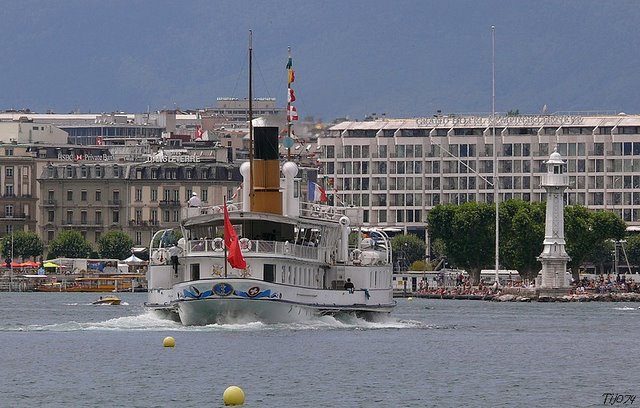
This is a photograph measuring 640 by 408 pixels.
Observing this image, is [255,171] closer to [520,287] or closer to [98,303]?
[98,303]

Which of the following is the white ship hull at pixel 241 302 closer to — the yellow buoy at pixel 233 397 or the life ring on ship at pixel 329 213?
the life ring on ship at pixel 329 213

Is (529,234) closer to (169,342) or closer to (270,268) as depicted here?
(270,268)

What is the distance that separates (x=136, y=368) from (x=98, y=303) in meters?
79.3

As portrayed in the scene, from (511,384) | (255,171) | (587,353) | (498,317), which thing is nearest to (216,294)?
(255,171)

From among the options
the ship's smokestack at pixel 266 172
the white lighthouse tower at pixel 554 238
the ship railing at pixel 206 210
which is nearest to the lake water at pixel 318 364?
the ship railing at pixel 206 210

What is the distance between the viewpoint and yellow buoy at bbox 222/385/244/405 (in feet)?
205

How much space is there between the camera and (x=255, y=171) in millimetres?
95375

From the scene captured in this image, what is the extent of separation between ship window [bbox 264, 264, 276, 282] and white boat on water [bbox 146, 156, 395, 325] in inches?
1.6

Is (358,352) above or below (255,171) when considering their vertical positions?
below

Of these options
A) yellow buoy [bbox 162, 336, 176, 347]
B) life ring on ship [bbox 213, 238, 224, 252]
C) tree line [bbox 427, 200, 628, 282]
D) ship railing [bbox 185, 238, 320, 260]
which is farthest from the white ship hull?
tree line [bbox 427, 200, 628, 282]

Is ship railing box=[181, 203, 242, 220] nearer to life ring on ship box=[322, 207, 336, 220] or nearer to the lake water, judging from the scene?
life ring on ship box=[322, 207, 336, 220]

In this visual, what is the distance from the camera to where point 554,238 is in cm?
16875

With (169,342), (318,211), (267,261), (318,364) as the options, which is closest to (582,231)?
(318,211)

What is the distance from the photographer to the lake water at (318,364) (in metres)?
65.5
